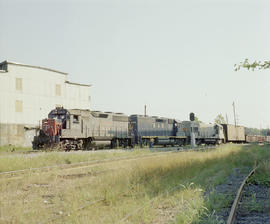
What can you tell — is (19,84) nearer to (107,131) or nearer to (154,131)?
(107,131)

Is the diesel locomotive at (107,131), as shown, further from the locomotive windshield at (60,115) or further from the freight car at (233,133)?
the freight car at (233,133)

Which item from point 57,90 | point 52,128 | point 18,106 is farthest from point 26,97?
point 52,128

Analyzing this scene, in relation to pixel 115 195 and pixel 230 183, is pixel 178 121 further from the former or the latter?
pixel 115 195

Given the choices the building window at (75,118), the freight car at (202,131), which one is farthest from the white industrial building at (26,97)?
the freight car at (202,131)

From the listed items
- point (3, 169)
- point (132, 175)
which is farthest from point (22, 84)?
point (132, 175)

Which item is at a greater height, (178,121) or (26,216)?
(178,121)

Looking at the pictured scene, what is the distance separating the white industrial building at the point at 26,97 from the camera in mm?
31781

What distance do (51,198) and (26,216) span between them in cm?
165

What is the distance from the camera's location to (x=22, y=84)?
111 ft

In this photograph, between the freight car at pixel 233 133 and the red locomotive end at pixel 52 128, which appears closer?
the red locomotive end at pixel 52 128

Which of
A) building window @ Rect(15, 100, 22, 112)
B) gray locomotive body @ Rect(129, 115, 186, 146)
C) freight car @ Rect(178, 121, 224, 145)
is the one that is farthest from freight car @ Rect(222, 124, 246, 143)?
building window @ Rect(15, 100, 22, 112)

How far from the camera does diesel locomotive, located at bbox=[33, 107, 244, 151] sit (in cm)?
2000

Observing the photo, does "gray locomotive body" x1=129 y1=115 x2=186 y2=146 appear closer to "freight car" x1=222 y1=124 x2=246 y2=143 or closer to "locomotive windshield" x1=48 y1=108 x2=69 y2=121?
"locomotive windshield" x1=48 y1=108 x2=69 y2=121

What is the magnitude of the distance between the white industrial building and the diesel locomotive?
42.0 feet
